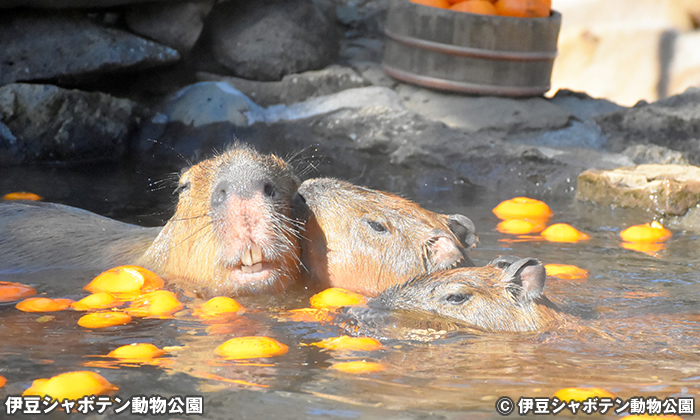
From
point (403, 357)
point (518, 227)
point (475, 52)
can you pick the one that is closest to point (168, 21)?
point (475, 52)

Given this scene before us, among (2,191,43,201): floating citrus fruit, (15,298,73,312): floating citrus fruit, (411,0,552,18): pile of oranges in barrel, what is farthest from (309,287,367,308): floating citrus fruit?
(411,0,552,18): pile of oranges in barrel

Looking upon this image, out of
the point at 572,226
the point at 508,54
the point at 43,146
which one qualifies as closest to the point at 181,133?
the point at 43,146

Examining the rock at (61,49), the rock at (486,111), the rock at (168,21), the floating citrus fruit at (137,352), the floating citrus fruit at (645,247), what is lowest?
the floating citrus fruit at (137,352)

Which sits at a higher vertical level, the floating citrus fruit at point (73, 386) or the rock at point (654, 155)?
the rock at point (654, 155)

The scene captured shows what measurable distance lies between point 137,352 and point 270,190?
1.01 meters

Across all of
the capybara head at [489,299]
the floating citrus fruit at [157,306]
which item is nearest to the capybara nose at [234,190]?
the floating citrus fruit at [157,306]

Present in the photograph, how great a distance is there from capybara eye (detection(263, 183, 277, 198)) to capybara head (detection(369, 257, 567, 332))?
65 centimetres

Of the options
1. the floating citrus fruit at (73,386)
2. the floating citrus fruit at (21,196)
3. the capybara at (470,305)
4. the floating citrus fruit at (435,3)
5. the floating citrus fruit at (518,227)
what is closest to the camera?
the floating citrus fruit at (73,386)

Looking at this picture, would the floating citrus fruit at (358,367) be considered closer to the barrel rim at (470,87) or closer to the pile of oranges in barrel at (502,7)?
the barrel rim at (470,87)

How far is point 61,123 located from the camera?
6527 millimetres

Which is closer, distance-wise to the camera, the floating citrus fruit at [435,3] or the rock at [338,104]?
the rock at [338,104]

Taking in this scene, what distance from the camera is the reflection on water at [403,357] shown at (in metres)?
→ 2.47

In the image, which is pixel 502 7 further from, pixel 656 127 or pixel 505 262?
pixel 505 262

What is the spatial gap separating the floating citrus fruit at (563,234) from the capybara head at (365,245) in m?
1.34
